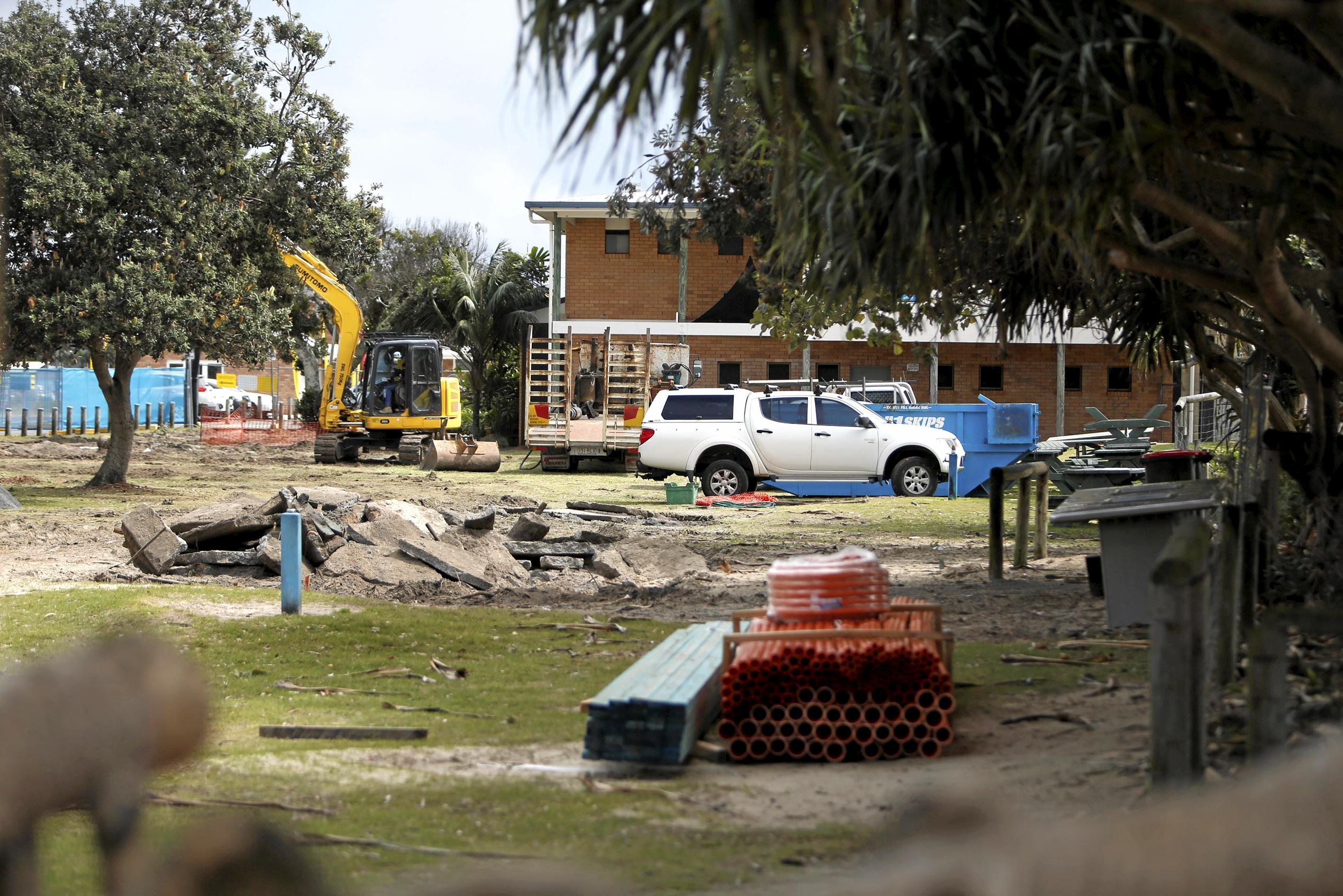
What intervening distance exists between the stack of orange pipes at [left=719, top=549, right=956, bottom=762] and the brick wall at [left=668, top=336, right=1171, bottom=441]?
98.8 ft

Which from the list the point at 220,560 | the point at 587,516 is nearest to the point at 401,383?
the point at 587,516

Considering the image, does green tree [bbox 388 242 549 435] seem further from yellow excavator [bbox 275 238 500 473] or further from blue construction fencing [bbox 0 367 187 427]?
blue construction fencing [bbox 0 367 187 427]

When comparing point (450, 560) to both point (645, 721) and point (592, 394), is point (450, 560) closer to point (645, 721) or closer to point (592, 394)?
point (645, 721)

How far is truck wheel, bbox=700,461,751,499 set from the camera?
2348 centimetres

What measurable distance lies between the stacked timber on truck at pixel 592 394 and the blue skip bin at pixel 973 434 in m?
6.96

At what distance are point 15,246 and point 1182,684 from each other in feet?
68.7

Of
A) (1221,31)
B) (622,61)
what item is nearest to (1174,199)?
(1221,31)

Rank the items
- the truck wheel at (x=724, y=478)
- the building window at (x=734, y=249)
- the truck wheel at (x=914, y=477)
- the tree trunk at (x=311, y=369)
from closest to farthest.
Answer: the truck wheel at (x=914, y=477) < the truck wheel at (x=724, y=478) < the building window at (x=734, y=249) < the tree trunk at (x=311, y=369)

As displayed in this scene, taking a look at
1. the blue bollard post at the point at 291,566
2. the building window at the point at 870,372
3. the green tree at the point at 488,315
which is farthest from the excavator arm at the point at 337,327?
the blue bollard post at the point at 291,566

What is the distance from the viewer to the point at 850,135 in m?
7.20

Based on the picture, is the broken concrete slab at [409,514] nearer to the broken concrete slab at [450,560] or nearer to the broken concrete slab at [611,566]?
the broken concrete slab at [450,560]

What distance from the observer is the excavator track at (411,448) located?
33.1 meters

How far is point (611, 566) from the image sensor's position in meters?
14.8

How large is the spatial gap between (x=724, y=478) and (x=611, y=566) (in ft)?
29.3
